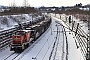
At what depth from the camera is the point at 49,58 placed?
19656 mm

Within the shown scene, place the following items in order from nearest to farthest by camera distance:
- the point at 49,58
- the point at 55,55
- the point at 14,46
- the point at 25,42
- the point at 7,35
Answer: the point at 49,58
the point at 55,55
the point at 14,46
the point at 25,42
the point at 7,35

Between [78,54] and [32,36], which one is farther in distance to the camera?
[32,36]

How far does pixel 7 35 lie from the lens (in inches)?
1077

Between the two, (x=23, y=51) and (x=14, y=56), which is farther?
(x=23, y=51)

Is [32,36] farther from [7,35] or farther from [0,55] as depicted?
[0,55]

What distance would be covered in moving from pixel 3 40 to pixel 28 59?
6.53 meters

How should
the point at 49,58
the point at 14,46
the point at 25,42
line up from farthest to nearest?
the point at 25,42 → the point at 14,46 → the point at 49,58

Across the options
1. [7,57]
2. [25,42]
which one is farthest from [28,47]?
[7,57]

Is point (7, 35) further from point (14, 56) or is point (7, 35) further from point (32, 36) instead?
point (14, 56)

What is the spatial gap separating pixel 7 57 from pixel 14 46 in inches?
92.4

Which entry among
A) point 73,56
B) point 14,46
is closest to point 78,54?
point 73,56

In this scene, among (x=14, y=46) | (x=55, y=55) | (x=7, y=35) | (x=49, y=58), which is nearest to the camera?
(x=49, y=58)

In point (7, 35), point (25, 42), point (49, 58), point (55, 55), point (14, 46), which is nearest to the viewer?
point (49, 58)

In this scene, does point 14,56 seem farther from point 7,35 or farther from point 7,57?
point 7,35
